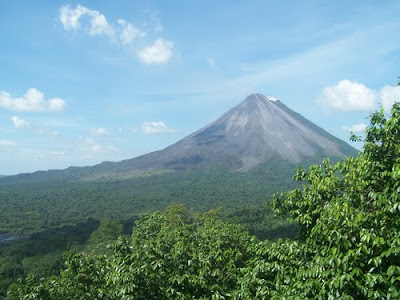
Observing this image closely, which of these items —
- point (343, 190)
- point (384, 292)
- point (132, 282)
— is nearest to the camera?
point (384, 292)

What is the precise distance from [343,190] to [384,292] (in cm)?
372

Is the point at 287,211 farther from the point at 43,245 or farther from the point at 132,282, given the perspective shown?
the point at 43,245

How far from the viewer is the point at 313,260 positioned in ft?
21.4

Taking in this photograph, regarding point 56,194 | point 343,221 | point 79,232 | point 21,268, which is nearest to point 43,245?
point 79,232

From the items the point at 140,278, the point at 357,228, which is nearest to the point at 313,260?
the point at 357,228

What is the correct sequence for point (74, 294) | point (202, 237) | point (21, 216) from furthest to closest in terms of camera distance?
point (21, 216)
point (202, 237)
point (74, 294)

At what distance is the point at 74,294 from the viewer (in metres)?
8.07

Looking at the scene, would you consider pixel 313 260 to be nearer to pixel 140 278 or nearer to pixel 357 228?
pixel 357 228

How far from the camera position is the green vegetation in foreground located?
5.54 metres

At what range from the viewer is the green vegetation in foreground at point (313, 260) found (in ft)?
18.2

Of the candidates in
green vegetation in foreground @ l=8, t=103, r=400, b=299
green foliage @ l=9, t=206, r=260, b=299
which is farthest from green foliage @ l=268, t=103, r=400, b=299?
green foliage @ l=9, t=206, r=260, b=299

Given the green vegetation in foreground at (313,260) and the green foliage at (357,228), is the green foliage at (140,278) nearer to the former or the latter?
the green vegetation in foreground at (313,260)

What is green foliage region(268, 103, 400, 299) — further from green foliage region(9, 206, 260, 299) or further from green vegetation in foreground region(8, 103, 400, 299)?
green foliage region(9, 206, 260, 299)

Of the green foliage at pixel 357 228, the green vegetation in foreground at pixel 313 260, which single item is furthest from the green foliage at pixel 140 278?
the green foliage at pixel 357 228
